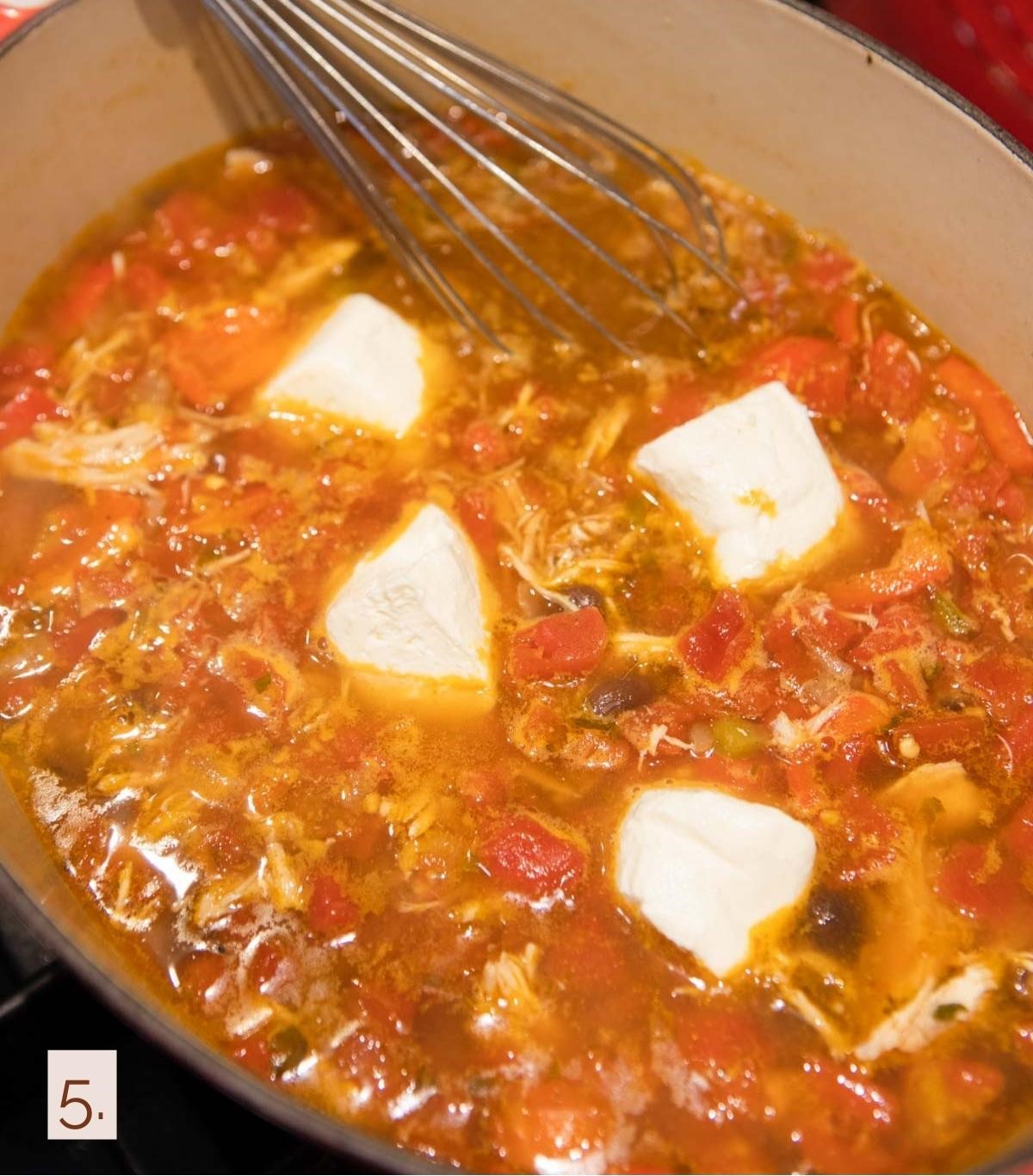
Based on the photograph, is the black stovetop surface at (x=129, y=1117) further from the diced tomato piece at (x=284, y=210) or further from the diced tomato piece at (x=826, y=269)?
the diced tomato piece at (x=826, y=269)

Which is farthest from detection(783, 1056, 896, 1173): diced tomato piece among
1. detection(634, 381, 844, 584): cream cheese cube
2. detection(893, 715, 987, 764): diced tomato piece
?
detection(634, 381, 844, 584): cream cheese cube

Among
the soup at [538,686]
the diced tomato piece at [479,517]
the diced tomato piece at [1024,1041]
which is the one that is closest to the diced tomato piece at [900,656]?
the soup at [538,686]

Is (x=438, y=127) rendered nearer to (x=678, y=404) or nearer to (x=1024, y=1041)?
(x=678, y=404)

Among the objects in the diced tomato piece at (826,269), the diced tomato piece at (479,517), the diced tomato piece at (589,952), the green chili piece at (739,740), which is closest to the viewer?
the diced tomato piece at (589,952)

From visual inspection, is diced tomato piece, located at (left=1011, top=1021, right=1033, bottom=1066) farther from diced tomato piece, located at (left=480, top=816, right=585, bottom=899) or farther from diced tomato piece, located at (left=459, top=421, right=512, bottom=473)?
diced tomato piece, located at (left=459, top=421, right=512, bottom=473)

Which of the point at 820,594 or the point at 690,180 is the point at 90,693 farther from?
the point at 690,180

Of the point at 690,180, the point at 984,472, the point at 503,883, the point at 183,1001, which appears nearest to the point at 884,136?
the point at 690,180
